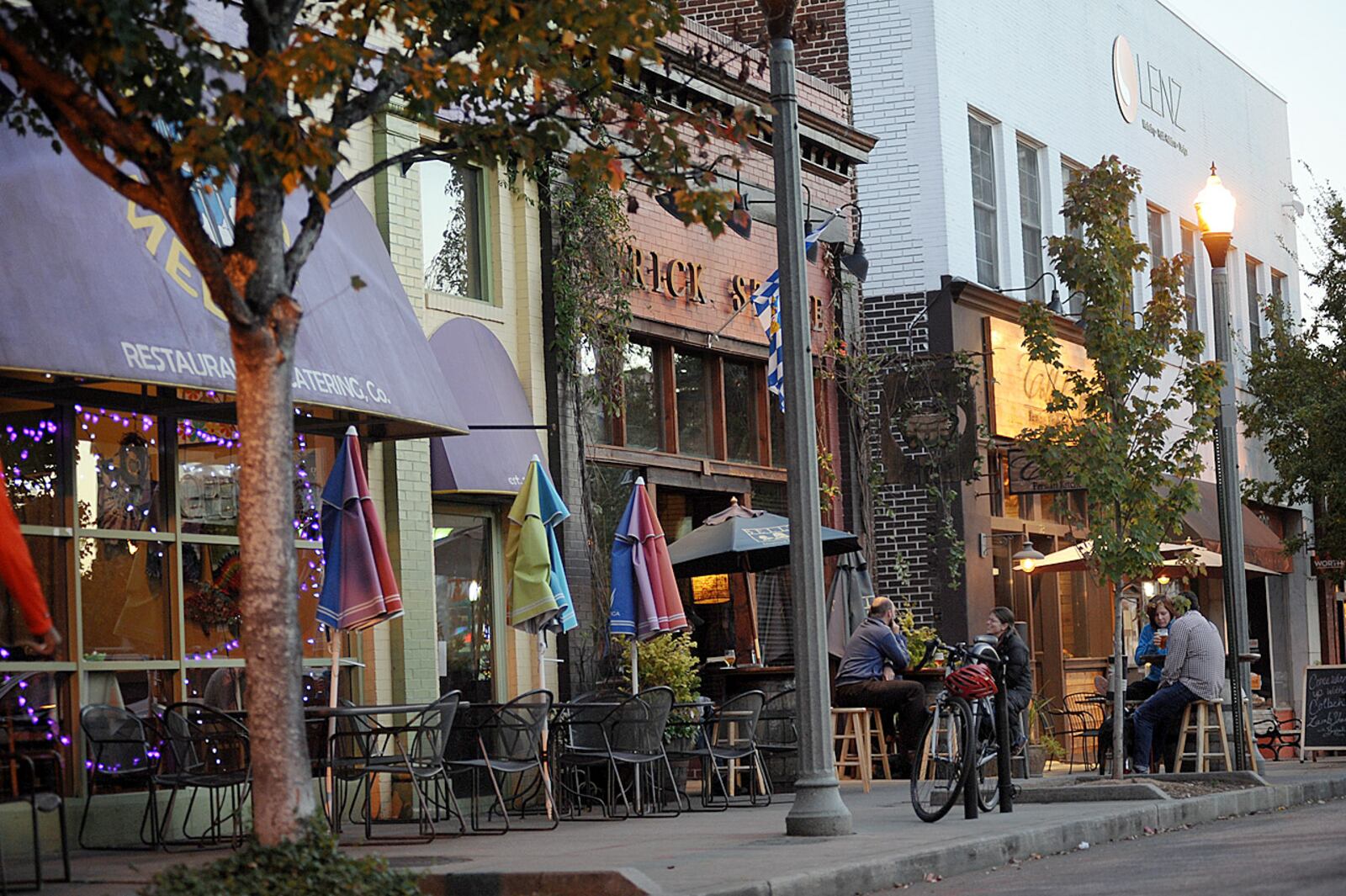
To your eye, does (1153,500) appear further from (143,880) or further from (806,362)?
(143,880)

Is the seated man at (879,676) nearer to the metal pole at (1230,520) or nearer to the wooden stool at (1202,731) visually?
the wooden stool at (1202,731)

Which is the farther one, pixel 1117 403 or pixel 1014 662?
pixel 1014 662

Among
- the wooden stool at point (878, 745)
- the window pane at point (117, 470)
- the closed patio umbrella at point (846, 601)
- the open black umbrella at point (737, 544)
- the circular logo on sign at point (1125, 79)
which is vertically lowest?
the wooden stool at point (878, 745)

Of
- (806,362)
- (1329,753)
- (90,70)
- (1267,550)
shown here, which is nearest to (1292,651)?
(1267,550)

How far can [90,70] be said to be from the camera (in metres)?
8.73

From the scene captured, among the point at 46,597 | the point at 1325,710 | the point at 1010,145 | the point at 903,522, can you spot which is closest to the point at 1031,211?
the point at 1010,145

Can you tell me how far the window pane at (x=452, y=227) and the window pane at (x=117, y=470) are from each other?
355 centimetres

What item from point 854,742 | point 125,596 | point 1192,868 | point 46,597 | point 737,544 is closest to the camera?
point 1192,868

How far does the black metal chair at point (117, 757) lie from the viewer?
12.9m

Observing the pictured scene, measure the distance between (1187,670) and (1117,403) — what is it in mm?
2735

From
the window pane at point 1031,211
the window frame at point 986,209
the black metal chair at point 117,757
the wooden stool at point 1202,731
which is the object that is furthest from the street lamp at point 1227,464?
the black metal chair at point 117,757

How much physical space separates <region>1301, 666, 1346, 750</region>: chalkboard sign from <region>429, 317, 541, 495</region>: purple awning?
34.4 feet

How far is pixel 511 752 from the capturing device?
1448 centimetres

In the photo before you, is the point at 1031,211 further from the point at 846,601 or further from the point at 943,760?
the point at 943,760
